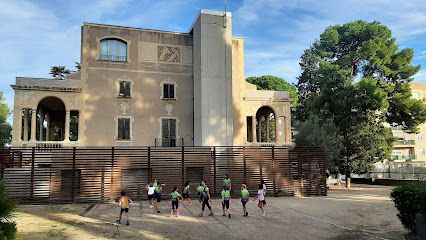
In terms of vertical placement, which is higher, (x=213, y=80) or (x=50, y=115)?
(x=213, y=80)

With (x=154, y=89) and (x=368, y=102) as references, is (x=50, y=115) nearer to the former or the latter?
(x=154, y=89)

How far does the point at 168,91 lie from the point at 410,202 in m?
22.1

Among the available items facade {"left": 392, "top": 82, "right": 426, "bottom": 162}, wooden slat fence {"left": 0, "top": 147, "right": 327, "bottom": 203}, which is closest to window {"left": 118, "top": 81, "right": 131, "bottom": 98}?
wooden slat fence {"left": 0, "top": 147, "right": 327, "bottom": 203}

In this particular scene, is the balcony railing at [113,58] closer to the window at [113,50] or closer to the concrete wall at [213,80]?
the window at [113,50]

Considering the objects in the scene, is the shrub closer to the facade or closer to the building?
the building

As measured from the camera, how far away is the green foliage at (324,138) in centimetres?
3648

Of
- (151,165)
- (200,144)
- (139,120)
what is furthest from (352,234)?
(139,120)

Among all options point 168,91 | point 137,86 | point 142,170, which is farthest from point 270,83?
point 142,170

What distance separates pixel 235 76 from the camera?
3366 centimetres

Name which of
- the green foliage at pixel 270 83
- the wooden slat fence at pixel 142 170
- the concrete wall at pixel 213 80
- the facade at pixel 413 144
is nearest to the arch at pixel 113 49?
the concrete wall at pixel 213 80

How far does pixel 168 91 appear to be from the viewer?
105 ft

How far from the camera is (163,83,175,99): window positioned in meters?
32.0

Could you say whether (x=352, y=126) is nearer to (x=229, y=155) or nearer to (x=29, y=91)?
(x=229, y=155)

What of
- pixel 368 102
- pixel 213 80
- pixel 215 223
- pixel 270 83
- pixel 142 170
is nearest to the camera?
pixel 215 223
